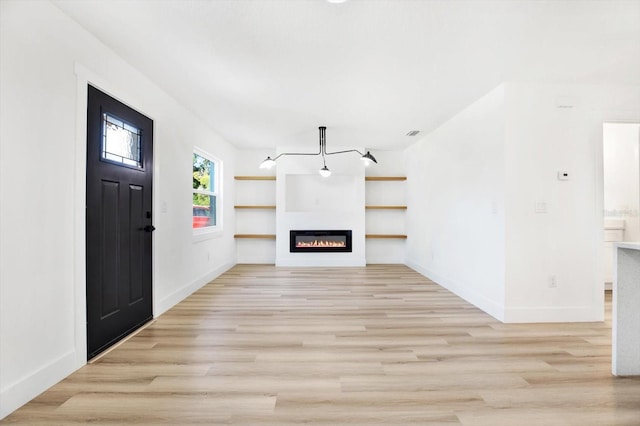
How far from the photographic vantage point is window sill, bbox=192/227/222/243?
4527 mm

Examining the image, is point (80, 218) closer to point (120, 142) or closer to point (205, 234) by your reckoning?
point (120, 142)

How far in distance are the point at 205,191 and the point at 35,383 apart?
11.5 ft

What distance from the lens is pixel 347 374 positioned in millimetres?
2150

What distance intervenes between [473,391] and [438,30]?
2280mm

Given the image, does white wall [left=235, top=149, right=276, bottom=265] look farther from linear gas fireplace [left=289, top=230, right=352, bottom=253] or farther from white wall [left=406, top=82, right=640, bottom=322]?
white wall [left=406, top=82, right=640, bottom=322]

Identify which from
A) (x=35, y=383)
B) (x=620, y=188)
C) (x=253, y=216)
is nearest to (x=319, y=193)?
(x=253, y=216)

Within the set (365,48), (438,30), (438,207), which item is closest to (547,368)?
(438,30)

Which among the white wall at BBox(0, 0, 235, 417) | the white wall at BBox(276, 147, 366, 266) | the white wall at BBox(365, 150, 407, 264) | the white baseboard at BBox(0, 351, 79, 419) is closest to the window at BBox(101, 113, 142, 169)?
the white wall at BBox(0, 0, 235, 417)

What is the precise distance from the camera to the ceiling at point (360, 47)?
2.02m

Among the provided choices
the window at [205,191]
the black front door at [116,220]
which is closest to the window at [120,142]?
the black front door at [116,220]

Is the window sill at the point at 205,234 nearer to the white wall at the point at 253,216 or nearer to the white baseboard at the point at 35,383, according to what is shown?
the white wall at the point at 253,216

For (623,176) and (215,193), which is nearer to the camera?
(623,176)

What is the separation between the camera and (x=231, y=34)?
2.29 metres

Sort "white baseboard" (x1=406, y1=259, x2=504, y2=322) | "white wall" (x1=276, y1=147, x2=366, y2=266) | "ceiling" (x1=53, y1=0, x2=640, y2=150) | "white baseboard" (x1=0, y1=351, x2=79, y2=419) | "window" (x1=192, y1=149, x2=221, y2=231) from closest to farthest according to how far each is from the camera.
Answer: "white baseboard" (x1=0, y1=351, x2=79, y2=419) < "ceiling" (x1=53, y1=0, x2=640, y2=150) < "white baseboard" (x1=406, y1=259, x2=504, y2=322) < "window" (x1=192, y1=149, x2=221, y2=231) < "white wall" (x1=276, y1=147, x2=366, y2=266)
